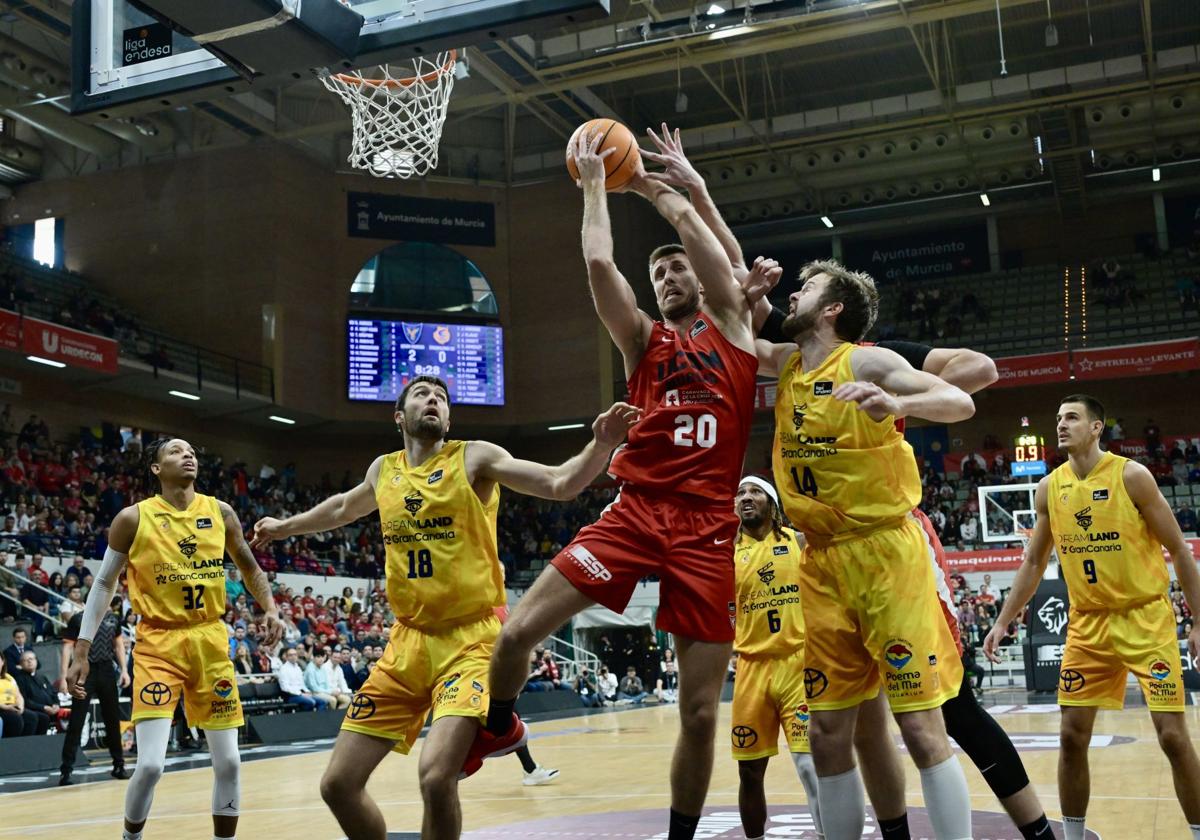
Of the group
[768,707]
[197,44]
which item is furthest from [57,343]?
[768,707]

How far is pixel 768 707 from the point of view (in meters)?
5.79

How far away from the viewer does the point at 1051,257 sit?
117 feet

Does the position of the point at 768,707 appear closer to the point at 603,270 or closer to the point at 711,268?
the point at 711,268

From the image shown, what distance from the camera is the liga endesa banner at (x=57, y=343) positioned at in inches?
944

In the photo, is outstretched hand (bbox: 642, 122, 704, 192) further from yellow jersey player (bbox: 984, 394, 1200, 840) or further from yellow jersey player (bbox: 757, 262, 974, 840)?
yellow jersey player (bbox: 984, 394, 1200, 840)

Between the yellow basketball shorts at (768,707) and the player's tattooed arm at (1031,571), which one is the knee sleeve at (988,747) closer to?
the yellow basketball shorts at (768,707)

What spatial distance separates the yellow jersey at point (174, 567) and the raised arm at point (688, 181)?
3.35 metres

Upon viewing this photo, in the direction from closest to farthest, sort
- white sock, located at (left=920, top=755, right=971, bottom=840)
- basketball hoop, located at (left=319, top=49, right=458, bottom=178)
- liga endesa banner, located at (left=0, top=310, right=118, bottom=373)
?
white sock, located at (left=920, top=755, right=971, bottom=840) < basketball hoop, located at (left=319, top=49, right=458, bottom=178) < liga endesa banner, located at (left=0, top=310, right=118, bottom=373)

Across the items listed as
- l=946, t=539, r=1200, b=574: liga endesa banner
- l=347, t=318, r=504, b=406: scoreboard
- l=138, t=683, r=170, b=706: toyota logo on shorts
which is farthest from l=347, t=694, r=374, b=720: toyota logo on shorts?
l=347, t=318, r=504, b=406: scoreboard

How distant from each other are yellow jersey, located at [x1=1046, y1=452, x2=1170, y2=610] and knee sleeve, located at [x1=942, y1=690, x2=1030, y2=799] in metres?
1.49

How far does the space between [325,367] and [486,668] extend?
90.7ft

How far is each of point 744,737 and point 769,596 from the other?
74 centimetres

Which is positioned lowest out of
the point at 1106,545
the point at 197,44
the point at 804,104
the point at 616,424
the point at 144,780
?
the point at 144,780

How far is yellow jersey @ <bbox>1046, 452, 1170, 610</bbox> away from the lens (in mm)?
5789
